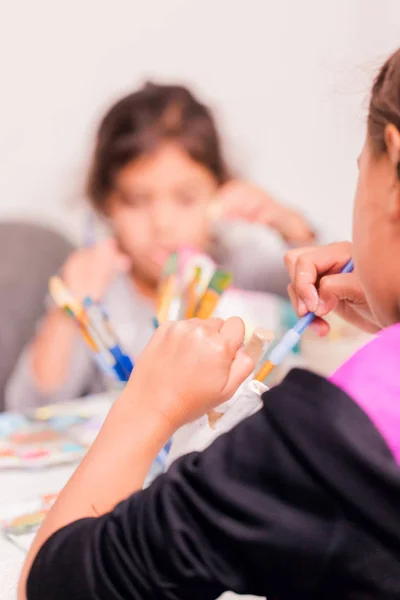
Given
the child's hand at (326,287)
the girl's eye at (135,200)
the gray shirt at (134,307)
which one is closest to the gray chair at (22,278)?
the gray shirt at (134,307)

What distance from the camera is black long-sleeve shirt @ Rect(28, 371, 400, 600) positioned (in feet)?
0.84

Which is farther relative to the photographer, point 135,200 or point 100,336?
point 135,200

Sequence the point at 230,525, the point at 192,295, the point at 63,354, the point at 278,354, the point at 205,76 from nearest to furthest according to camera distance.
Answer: the point at 230,525
the point at 278,354
the point at 192,295
the point at 63,354
the point at 205,76

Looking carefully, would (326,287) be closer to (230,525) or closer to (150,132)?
(230,525)

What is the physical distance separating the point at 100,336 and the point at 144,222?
0.38 metres

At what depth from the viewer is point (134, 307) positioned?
0.90 m

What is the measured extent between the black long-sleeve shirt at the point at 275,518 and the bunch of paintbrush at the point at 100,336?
226 millimetres

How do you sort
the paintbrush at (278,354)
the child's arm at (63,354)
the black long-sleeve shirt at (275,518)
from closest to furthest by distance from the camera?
Result: 1. the black long-sleeve shirt at (275,518)
2. the paintbrush at (278,354)
3. the child's arm at (63,354)

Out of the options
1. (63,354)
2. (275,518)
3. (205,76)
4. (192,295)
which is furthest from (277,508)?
(205,76)

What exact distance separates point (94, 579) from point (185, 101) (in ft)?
2.43

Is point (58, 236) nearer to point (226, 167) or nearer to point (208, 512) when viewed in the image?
point (226, 167)

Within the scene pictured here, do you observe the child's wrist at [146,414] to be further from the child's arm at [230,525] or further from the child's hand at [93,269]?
the child's hand at [93,269]

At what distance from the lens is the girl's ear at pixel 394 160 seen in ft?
0.96

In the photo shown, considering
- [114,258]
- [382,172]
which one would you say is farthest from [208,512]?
[114,258]
